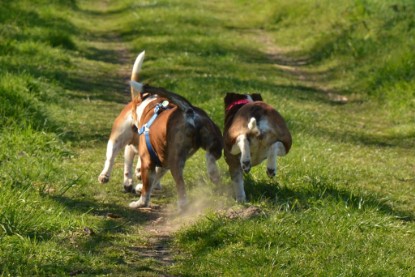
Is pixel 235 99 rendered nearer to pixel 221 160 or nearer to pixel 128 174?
pixel 128 174

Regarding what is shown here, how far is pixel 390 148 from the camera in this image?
1135 centimetres

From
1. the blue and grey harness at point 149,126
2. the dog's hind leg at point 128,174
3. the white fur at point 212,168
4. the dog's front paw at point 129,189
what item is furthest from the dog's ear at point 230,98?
the dog's front paw at point 129,189

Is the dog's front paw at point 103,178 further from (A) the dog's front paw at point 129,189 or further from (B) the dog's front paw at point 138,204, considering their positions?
(B) the dog's front paw at point 138,204

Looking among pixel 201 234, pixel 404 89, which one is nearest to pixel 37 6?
pixel 404 89

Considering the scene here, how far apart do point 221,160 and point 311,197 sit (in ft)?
7.04

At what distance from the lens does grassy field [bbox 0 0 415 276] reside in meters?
6.07

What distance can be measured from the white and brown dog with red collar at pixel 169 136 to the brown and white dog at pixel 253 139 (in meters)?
0.16

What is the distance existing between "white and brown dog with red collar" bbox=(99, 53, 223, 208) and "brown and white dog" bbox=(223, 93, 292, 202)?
0.16 m

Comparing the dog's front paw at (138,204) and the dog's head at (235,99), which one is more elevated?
the dog's head at (235,99)

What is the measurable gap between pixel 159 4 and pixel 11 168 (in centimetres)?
1889

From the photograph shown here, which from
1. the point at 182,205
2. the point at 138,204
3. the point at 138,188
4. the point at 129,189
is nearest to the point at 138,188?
the point at 138,188

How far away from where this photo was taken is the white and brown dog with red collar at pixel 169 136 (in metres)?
7.12

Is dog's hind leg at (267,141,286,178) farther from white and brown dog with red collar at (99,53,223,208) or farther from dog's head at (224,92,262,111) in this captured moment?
dog's head at (224,92,262,111)

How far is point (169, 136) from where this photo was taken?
719 cm
